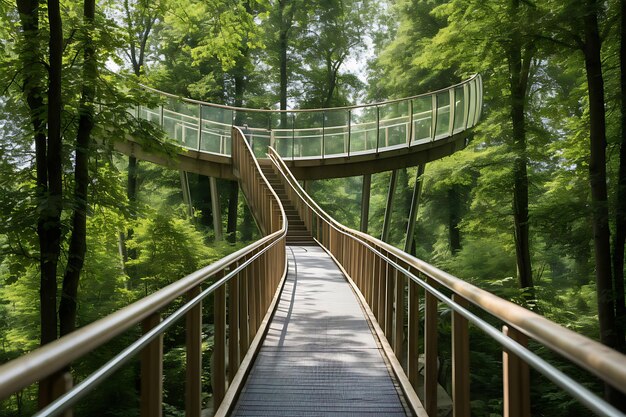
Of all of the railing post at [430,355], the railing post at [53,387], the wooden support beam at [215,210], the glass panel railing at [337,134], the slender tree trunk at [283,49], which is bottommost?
the railing post at [430,355]

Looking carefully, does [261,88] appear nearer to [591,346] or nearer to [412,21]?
[412,21]

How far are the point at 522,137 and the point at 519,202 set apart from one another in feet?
5.22

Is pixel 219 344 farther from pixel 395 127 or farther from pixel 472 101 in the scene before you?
pixel 395 127

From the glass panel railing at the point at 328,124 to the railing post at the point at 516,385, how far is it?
18.1 m

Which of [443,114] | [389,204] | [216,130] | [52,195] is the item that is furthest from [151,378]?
[389,204]

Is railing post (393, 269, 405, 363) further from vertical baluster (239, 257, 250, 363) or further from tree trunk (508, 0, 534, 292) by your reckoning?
tree trunk (508, 0, 534, 292)

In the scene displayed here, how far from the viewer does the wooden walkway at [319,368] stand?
13.8 feet

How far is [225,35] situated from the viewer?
Answer: 1276cm

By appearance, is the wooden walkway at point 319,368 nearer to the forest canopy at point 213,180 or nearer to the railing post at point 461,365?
the railing post at point 461,365

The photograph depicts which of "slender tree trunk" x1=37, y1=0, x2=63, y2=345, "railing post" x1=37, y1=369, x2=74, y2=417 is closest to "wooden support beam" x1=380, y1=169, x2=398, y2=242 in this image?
"slender tree trunk" x1=37, y1=0, x2=63, y2=345

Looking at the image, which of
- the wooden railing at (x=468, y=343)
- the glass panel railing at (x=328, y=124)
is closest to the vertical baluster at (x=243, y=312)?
the wooden railing at (x=468, y=343)

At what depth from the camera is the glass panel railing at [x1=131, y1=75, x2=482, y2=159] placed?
2075 cm

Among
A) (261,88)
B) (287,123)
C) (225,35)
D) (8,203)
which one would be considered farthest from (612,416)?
(261,88)

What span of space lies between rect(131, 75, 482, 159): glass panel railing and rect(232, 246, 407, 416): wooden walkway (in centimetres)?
1285
